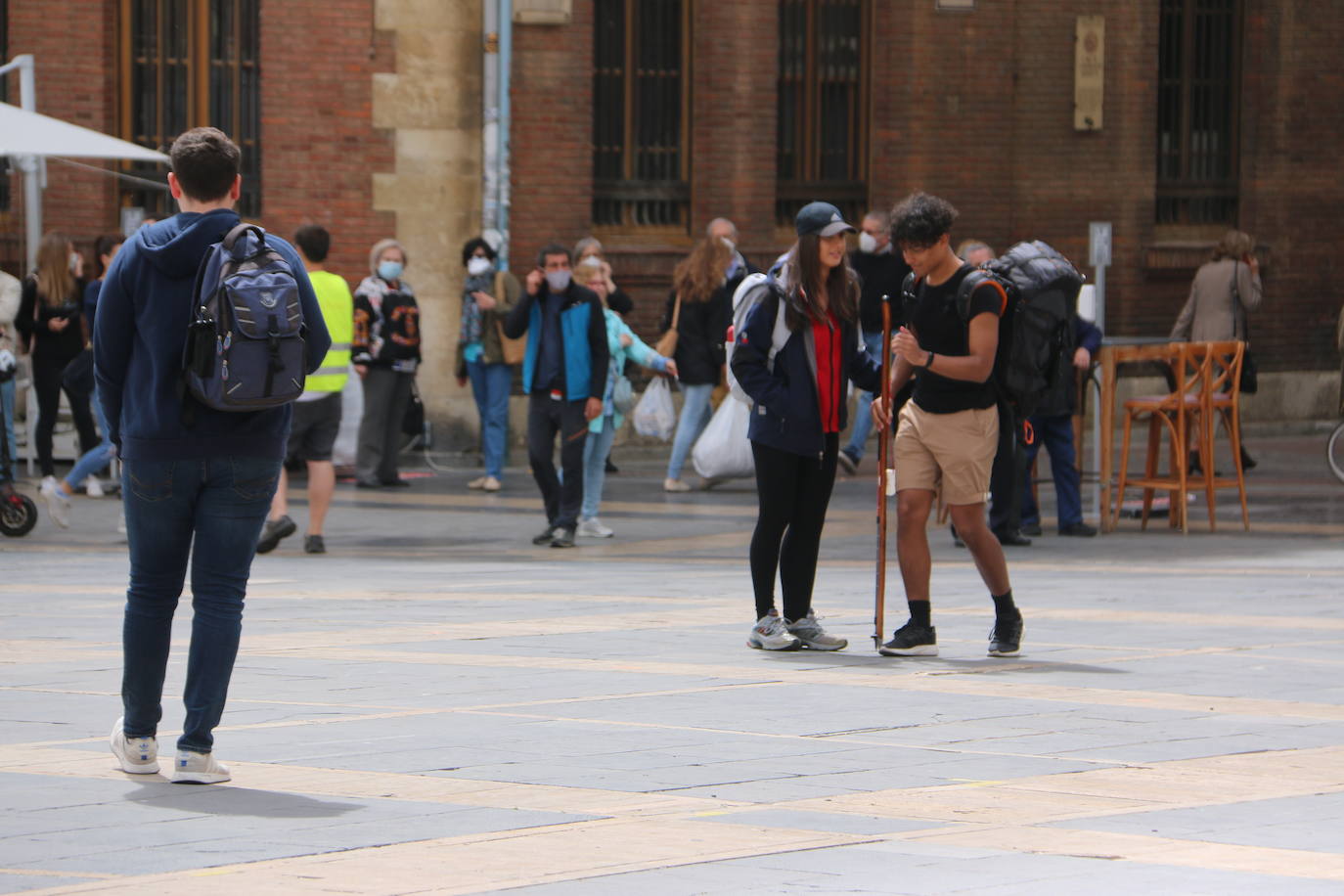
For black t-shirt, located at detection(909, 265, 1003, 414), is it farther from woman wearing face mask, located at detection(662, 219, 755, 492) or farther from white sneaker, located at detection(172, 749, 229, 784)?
woman wearing face mask, located at detection(662, 219, 755, 492)

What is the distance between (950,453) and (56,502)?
7305mm

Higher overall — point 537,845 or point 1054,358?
point 1054,358

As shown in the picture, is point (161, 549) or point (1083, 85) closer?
point (161, 549)

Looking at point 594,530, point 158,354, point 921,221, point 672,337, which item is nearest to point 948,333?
point 921,221

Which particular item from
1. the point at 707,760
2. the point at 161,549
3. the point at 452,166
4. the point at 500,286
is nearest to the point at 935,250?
the point at 707,760

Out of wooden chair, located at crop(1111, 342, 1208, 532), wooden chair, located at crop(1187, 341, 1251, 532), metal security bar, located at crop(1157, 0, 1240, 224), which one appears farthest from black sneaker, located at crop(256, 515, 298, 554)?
Answer: metal security bar, located at crop(1157, 0, 1240, 224)

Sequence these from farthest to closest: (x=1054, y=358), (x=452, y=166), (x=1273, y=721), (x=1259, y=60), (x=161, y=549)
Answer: (x=1259, y=60), (x=452, y=166), (x=1054, y=358), (x=1273, y=721), (x=161, y=549)

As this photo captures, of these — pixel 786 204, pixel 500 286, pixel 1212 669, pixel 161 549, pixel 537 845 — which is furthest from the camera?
pixel 786 204

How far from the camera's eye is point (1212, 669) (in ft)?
28.4

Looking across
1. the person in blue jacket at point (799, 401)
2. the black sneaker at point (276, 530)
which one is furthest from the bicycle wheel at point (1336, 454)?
the person in blue jacket at point (799, 401)

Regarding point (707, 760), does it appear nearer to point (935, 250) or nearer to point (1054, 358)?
point (935, 250)

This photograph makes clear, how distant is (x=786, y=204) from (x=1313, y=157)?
586cm

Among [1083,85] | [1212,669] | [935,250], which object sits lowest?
[1212,669]

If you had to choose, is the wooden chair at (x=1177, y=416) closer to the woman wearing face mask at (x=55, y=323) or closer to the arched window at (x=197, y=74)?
the woman wearing face mask at (x=55, y=323)
